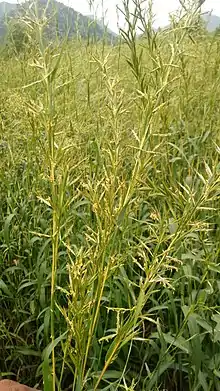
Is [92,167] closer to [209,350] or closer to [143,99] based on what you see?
[209,350]

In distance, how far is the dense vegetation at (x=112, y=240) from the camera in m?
0.93

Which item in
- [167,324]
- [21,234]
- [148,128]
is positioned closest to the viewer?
[148,128]

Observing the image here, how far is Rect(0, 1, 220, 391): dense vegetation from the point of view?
36.5 inches

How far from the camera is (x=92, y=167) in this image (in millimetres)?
2051

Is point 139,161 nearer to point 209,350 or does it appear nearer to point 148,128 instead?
point 148,128

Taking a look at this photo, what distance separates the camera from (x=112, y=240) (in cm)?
132

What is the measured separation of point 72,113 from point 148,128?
1.52 meters

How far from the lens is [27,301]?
204 cm

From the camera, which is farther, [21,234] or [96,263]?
[21,234]

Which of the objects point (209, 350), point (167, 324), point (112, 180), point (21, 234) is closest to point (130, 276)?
point (167, 324)

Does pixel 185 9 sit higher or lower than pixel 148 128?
higher

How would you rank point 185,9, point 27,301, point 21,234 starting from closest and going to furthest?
1. point 185,9
2. point 27,301
3. point 21,234

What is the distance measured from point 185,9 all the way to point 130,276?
44.7 inches

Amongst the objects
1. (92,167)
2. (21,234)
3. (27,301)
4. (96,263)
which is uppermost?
(96,263)
